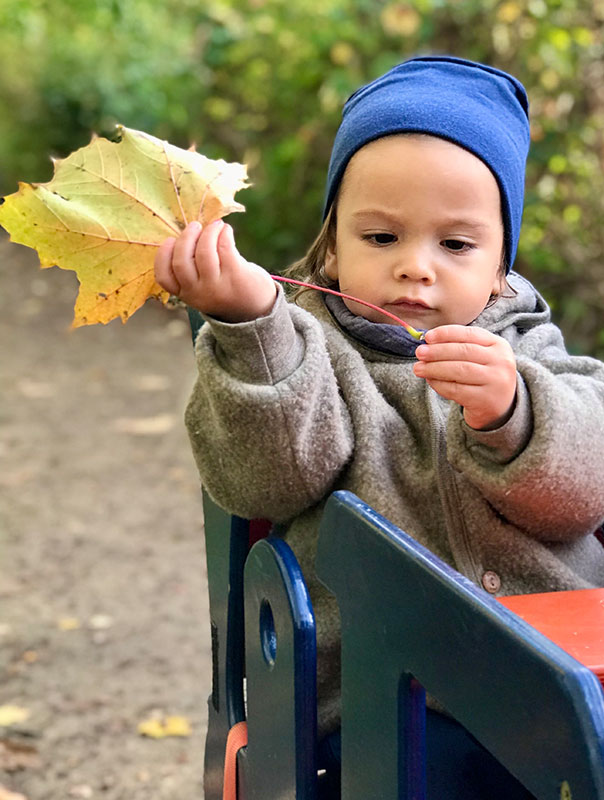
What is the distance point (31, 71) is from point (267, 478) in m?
10.9

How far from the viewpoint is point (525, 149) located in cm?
167

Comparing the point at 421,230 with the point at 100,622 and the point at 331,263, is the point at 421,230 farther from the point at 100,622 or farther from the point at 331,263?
the point at 100,622

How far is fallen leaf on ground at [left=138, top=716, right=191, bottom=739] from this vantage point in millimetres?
2844

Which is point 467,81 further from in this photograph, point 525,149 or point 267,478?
point 267,478

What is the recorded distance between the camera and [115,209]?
1327 millimetres

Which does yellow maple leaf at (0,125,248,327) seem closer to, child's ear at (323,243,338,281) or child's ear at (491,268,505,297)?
child's ear at (323,243,338,281)

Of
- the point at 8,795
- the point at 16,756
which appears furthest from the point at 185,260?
the point at 16,756

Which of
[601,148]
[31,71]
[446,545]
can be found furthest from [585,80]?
[31,71]

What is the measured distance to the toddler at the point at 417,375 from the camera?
51.5 inches

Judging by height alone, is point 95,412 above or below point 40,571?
above

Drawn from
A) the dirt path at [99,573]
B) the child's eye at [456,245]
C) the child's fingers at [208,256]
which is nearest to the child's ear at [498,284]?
the child's eye at [456,245]

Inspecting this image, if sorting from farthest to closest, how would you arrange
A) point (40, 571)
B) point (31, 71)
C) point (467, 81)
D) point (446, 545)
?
point (31, 71), point (40, 571), point (467, 81), point (446, 545)

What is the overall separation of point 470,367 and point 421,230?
304mm

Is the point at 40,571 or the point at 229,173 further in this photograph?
the point at 40,571
